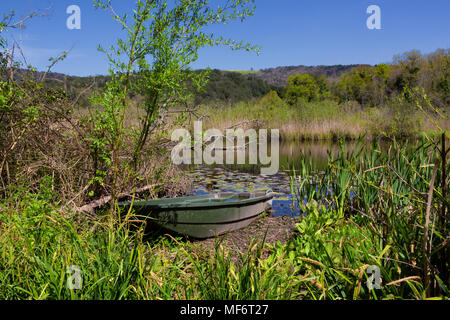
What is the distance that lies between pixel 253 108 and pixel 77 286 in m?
20.6

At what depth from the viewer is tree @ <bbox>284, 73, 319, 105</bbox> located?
141 ft

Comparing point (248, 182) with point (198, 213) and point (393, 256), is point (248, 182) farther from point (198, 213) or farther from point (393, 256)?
point (393, 256)

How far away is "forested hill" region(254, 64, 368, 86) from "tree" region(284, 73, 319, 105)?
149 feet

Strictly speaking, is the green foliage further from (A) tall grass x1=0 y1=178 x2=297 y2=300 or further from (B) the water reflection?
(A) tall grass x1=0 y1=178 x2=297 y2=300

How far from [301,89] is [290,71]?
55319mm

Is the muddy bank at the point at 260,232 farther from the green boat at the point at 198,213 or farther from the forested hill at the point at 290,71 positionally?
the forested hill at the point at 290,71

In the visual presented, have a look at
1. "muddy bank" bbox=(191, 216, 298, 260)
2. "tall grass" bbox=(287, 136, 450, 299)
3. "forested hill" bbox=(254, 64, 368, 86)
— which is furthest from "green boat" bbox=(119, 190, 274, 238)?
"forested hill" bbox=(254, 64, 368, 86)

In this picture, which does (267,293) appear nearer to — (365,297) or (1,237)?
(365,297)

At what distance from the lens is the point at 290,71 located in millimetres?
95562

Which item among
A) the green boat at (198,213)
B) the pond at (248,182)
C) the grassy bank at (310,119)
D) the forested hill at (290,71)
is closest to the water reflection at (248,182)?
the pond at (248,182)

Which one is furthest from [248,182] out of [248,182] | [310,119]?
[310,119]

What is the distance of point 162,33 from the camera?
3424mm

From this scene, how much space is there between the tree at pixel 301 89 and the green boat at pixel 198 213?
3795cm
